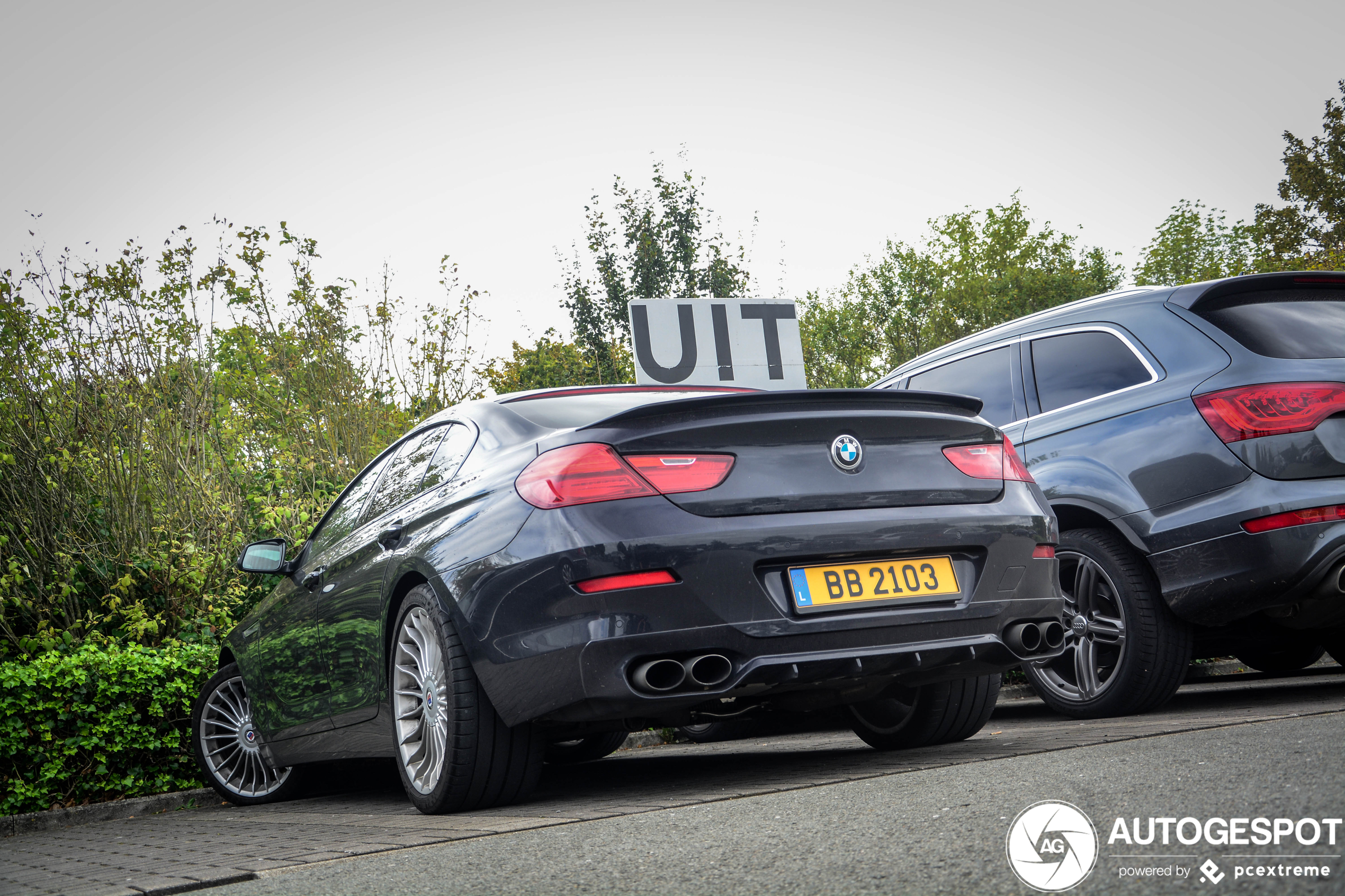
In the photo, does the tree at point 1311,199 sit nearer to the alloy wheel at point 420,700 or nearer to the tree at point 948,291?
the tree at point 948,291

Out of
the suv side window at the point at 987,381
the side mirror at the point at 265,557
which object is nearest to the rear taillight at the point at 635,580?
the side mirror at the point at 265,557

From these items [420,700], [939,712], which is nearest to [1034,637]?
[939,712]

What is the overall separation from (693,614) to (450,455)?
1438 millimetres

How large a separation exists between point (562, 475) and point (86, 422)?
656 cm

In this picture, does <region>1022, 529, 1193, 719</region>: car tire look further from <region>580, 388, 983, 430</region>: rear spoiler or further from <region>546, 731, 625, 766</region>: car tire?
<region>546, 731, 625, 766</region>: car tire

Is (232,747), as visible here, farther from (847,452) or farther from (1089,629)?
(1089,629)

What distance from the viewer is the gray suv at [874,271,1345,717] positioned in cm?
479

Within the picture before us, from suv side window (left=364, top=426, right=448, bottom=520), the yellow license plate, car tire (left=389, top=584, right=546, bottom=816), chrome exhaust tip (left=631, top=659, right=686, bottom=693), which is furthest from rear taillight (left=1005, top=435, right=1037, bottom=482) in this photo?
suv side window (left=364, top=426, right=448, bottom=520)

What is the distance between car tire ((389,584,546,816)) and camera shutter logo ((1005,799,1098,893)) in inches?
72.5

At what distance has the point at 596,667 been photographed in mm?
3680

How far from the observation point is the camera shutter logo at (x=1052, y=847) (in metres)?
2.26

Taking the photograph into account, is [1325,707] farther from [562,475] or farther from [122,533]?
[122,533]

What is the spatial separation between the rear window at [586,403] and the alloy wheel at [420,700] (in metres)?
0.80

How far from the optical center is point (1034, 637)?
13.5ft
